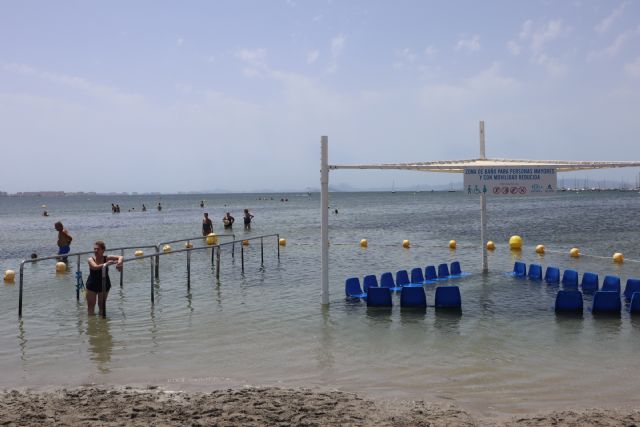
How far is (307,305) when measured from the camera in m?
13.1

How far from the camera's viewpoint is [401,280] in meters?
15.2

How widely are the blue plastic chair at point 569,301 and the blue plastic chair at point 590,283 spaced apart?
279 cm

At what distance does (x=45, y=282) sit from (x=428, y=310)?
11972 millimetres

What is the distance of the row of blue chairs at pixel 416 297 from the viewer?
12.2m

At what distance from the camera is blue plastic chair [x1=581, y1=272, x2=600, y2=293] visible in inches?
557

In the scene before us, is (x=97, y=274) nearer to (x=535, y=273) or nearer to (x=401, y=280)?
(x=401, y=280)

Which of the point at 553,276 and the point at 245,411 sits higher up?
the point at 553,276

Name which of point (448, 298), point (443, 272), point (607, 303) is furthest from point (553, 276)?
point (448, 298)

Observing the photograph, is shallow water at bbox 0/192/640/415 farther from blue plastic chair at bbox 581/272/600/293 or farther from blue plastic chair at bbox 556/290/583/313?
blue plastic chair at bbox 581/272/600/293

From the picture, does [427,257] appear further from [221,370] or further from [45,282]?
[221,370]

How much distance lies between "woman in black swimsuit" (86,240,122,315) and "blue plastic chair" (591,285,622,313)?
31.9ft

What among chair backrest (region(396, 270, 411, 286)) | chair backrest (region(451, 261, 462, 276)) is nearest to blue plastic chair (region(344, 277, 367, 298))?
chair backrest (region(396, 270, 411, 286))

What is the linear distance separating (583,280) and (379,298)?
19.1 feet

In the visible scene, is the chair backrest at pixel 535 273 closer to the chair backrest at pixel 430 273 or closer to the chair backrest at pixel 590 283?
the chair backrest at pixel 590 283
